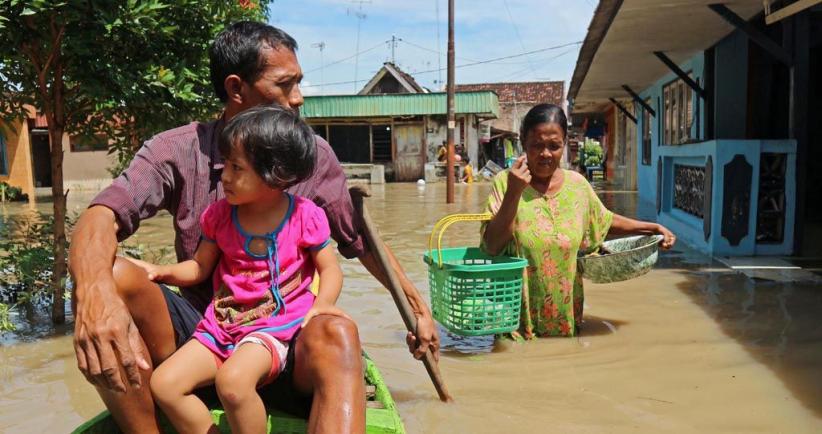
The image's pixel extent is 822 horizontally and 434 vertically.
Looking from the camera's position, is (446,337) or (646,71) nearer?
(446,337)

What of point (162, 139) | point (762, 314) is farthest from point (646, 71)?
point (162, 139)

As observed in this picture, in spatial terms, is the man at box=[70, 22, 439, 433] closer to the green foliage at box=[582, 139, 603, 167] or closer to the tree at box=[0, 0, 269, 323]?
the tree at box=[0, 0, 269, 323]

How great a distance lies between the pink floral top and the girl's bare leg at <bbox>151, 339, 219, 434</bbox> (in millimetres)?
80

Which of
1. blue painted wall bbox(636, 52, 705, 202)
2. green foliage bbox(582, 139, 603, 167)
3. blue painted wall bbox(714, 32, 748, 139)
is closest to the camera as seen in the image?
blue painted wall bbox(714, 32, 748, 139)

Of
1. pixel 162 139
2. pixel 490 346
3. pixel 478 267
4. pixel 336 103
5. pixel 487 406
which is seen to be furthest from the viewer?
pixel 336 103

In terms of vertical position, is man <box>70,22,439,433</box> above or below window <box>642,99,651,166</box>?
below

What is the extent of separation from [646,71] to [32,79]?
30.5ft

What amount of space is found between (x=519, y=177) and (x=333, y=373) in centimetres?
218

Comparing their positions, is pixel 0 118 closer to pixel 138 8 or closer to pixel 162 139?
pixel 138 8

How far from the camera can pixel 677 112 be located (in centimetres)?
1123

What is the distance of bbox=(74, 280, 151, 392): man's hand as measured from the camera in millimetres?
1729

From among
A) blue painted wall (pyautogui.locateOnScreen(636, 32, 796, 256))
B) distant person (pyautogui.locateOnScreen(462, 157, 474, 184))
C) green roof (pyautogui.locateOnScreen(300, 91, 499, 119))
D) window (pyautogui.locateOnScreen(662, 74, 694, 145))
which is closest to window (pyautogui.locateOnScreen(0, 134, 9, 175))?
green roof (pyautogui.locateOnScreen(300, 91, 499, 119))

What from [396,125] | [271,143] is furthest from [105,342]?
[396,125]

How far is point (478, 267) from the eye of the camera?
3748 millimetres
